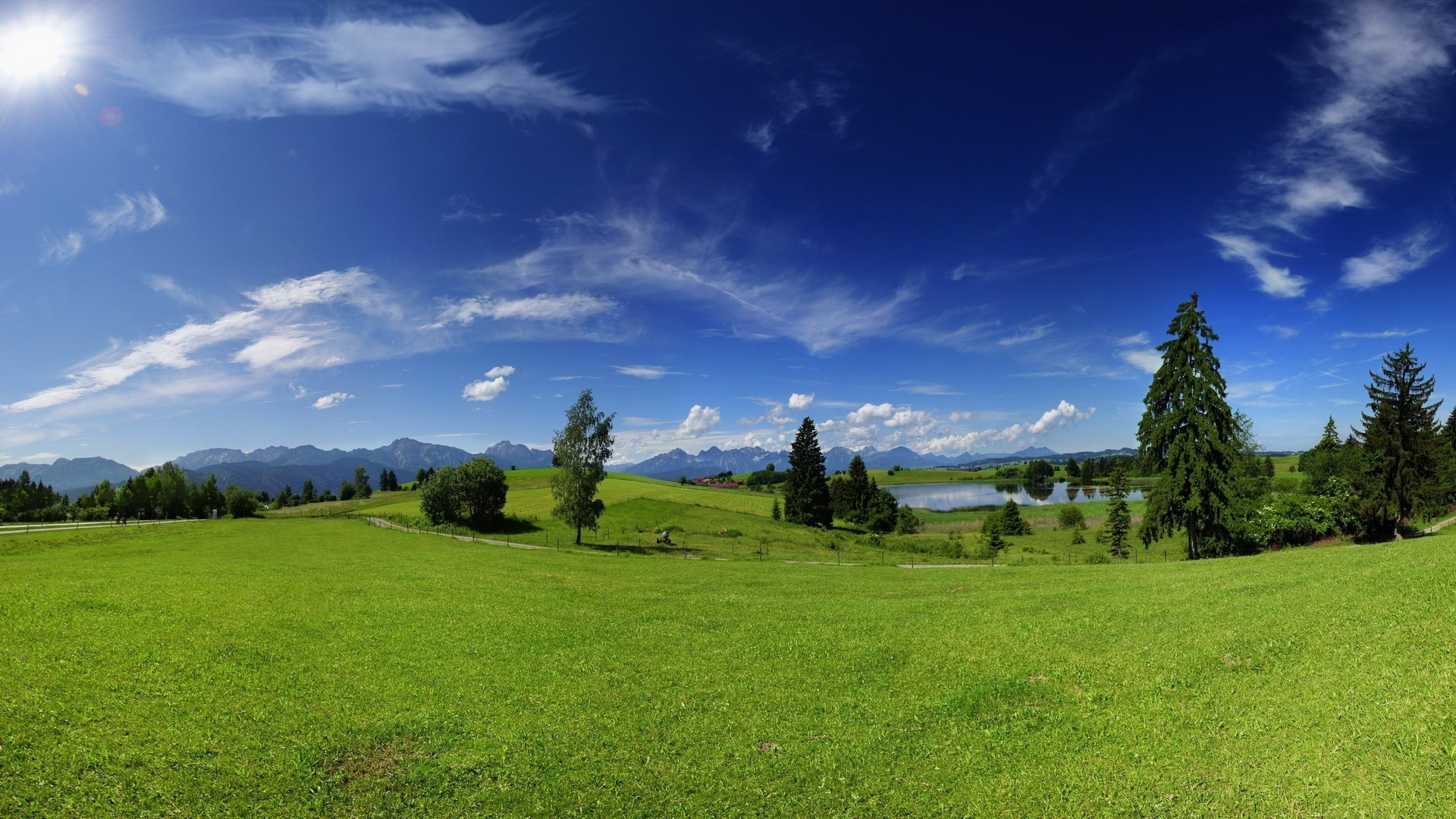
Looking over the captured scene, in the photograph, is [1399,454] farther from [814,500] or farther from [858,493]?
[858,493]

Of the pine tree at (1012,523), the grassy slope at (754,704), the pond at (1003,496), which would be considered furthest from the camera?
the pond at (1003,496)

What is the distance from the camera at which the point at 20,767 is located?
802cm

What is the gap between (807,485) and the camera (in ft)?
289

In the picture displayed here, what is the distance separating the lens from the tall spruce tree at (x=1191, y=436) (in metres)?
33.7

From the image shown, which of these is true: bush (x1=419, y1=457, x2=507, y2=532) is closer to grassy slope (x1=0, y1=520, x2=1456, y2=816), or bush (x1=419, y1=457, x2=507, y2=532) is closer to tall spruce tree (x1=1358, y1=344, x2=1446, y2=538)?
grassy slope (x1=0, y1=520, x2=1456, y2=816)

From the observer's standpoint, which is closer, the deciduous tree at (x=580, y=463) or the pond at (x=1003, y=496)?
the deciduous tree at (x=580, y=463)

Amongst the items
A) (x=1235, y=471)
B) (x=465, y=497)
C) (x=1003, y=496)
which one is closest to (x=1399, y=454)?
(x=1235, y=471)

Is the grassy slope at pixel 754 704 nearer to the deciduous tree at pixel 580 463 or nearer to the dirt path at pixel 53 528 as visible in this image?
the deciduous tree at pixel 580 463

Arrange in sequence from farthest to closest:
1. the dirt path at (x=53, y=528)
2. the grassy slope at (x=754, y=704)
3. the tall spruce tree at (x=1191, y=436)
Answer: the dirt path at (x=53, y=528), the tall spruce tree at (x=1191, y=436), the grassy slope at (x=754, y=704)

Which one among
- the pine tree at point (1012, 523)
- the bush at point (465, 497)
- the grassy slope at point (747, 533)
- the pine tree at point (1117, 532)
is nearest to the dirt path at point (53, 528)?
the grassy slope at point (747, 533)

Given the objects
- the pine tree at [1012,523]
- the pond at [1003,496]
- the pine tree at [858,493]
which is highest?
the pine tree at [858,493]

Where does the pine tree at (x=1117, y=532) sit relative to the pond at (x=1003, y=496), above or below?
above

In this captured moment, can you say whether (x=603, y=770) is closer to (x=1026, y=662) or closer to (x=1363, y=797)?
(x=1026, y=662)

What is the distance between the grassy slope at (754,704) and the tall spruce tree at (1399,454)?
28.7 meters
